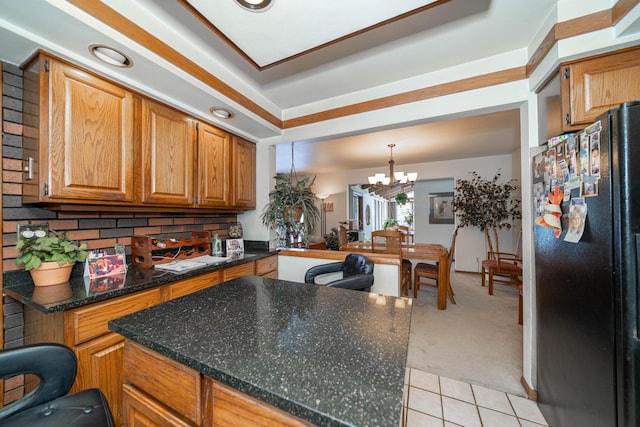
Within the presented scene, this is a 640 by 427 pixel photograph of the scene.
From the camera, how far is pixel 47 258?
4.42ft

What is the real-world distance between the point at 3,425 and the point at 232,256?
1.59 metres

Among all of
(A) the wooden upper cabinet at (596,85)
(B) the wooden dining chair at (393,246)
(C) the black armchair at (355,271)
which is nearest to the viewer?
(A) the wooden upper cabinet at (596,85)

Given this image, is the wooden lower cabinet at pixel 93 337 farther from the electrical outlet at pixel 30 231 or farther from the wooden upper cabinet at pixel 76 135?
the wooden upper cabinet at pixel 76 135

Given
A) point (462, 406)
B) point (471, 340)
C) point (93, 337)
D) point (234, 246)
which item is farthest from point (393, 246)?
point (93, 337)

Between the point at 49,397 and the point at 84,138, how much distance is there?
1313 mm

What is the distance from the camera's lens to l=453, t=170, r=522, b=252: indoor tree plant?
459 centimetres

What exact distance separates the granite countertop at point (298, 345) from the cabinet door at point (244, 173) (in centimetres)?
156

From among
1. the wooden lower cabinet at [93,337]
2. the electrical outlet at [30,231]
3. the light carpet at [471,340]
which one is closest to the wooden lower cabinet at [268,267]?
the wooden lower cabinet at [93,337]

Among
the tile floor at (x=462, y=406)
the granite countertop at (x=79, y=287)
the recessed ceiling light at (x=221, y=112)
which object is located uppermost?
the recessed ceiling light at (x=221, y=112)

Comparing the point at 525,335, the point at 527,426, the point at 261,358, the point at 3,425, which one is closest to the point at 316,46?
the point at 261,358

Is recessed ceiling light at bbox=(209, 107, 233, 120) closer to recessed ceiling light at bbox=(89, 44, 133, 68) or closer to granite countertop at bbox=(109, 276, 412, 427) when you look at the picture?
recessed ceiling light at bbox=(89, 44, 133, 68)

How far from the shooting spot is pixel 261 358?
0.65m

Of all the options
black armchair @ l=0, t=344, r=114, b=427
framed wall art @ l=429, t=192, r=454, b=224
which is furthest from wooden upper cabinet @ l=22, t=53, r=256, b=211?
framed wall art @ l=429, t=192, r=454, b=224

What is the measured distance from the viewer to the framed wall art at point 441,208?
5.79 m
